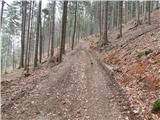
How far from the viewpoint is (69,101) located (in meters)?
12.1

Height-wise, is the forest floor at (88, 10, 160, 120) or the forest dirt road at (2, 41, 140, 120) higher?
the forest floor at (88, 10, 160, 120)

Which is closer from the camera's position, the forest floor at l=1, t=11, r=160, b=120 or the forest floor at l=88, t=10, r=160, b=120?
the forest floor at l=1, t=11, r=160, b=120

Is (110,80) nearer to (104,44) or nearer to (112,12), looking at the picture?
(104,44)

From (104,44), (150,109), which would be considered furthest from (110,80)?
(104,44)

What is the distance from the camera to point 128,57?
19312mm

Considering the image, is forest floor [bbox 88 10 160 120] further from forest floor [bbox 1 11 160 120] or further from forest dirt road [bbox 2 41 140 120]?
forest dirt road [bbox 2 41 140 120]

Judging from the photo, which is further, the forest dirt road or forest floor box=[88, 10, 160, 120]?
forest floor box=[88, 10, 160, 120]

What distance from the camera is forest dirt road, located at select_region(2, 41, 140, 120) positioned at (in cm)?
1038

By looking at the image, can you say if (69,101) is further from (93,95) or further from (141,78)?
(141,78)

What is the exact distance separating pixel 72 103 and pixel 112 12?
5360cm

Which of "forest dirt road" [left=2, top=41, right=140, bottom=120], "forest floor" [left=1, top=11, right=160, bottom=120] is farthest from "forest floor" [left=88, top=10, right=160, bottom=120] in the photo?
"forest dirt road" [left=2, top=41, right=140, bottom=120]

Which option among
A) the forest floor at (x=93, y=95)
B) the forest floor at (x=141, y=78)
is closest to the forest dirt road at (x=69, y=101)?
the forest floor at (x=93, y=95)

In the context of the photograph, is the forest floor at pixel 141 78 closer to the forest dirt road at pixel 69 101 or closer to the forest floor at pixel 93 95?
the forest floor at pixel 93 95

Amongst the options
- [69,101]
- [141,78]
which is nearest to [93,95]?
[69,101]
